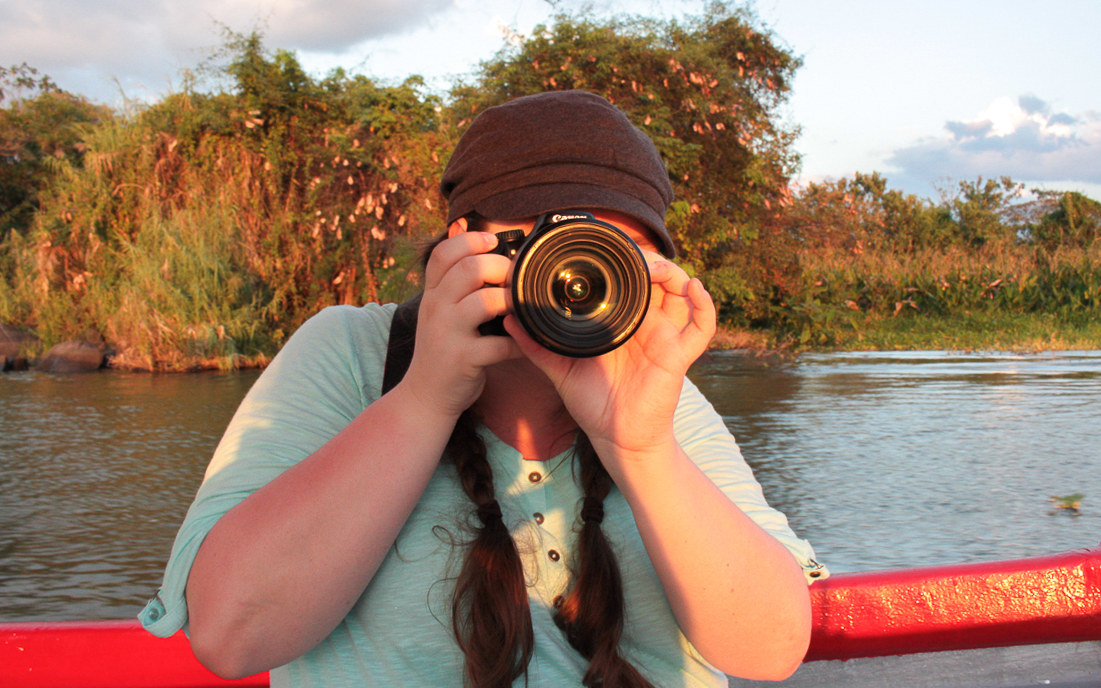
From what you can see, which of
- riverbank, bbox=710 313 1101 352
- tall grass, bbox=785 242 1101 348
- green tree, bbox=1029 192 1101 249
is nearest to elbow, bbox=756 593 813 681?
riverbank, bbox=710 313 1101 352

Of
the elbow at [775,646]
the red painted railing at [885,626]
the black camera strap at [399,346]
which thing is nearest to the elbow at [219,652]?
the black camera strap at [399,346]

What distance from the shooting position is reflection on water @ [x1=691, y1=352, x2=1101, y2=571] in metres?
3.16

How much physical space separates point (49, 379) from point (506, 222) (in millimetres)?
8509

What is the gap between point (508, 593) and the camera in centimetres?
104

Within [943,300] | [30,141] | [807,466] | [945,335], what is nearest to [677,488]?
[807,466]

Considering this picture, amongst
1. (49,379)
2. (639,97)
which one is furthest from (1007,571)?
(49,379)

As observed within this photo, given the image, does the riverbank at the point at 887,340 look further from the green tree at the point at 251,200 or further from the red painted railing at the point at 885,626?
the red painted railing at the point at 885,626

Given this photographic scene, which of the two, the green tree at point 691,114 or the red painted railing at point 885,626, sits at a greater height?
the green tree at point 691,114

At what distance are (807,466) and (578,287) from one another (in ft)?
11.9

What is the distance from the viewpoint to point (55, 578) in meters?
2.91

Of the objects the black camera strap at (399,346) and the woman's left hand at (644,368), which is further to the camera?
the black camera strap at (399,346)

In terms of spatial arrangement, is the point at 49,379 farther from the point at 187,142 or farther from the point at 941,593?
the point at 941,593

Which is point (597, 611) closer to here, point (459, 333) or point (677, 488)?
point (677, 488)

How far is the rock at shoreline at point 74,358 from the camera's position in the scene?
8.96m
